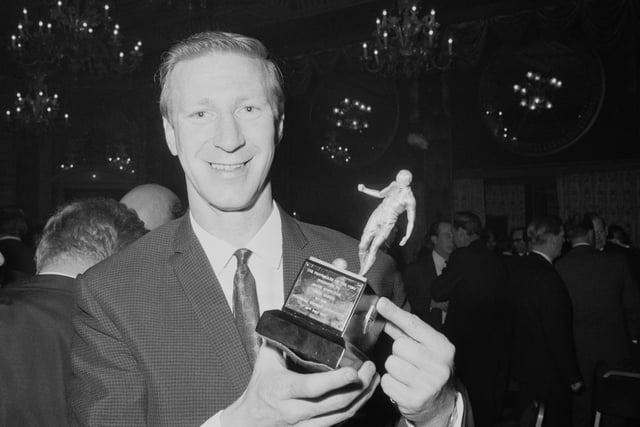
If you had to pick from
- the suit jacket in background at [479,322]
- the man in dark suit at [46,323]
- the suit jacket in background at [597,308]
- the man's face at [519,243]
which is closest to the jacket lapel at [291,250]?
the man in dark suit at [46,323]

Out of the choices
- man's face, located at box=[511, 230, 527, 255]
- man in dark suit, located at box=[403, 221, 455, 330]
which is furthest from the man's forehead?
man's face, located at box=[511, 230, 527, 255]

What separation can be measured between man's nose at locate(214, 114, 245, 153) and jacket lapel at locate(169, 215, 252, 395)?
0.28m

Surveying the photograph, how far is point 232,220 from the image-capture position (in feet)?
5.01

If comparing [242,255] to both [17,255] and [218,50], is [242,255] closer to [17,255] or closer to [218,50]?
[218,50]

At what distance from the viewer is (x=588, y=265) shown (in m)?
4.84

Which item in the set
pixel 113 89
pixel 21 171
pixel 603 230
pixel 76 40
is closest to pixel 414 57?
pixel 603 230

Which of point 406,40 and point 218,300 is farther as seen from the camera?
point 406,40

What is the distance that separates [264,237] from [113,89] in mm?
13243

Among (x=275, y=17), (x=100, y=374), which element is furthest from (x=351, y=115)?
(x=100, y=374)

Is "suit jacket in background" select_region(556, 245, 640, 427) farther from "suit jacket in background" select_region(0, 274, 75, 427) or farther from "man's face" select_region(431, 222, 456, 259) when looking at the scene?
"suit jacket in background" select_region(0, 274, 75, 427)

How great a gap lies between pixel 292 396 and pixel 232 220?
1.96 feet

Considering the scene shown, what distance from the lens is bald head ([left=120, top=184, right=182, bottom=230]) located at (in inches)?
148

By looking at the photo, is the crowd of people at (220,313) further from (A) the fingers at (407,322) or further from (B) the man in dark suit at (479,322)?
(B) the man in dark suit at (479,322)

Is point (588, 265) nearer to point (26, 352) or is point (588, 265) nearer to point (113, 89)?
point (26, 352)
